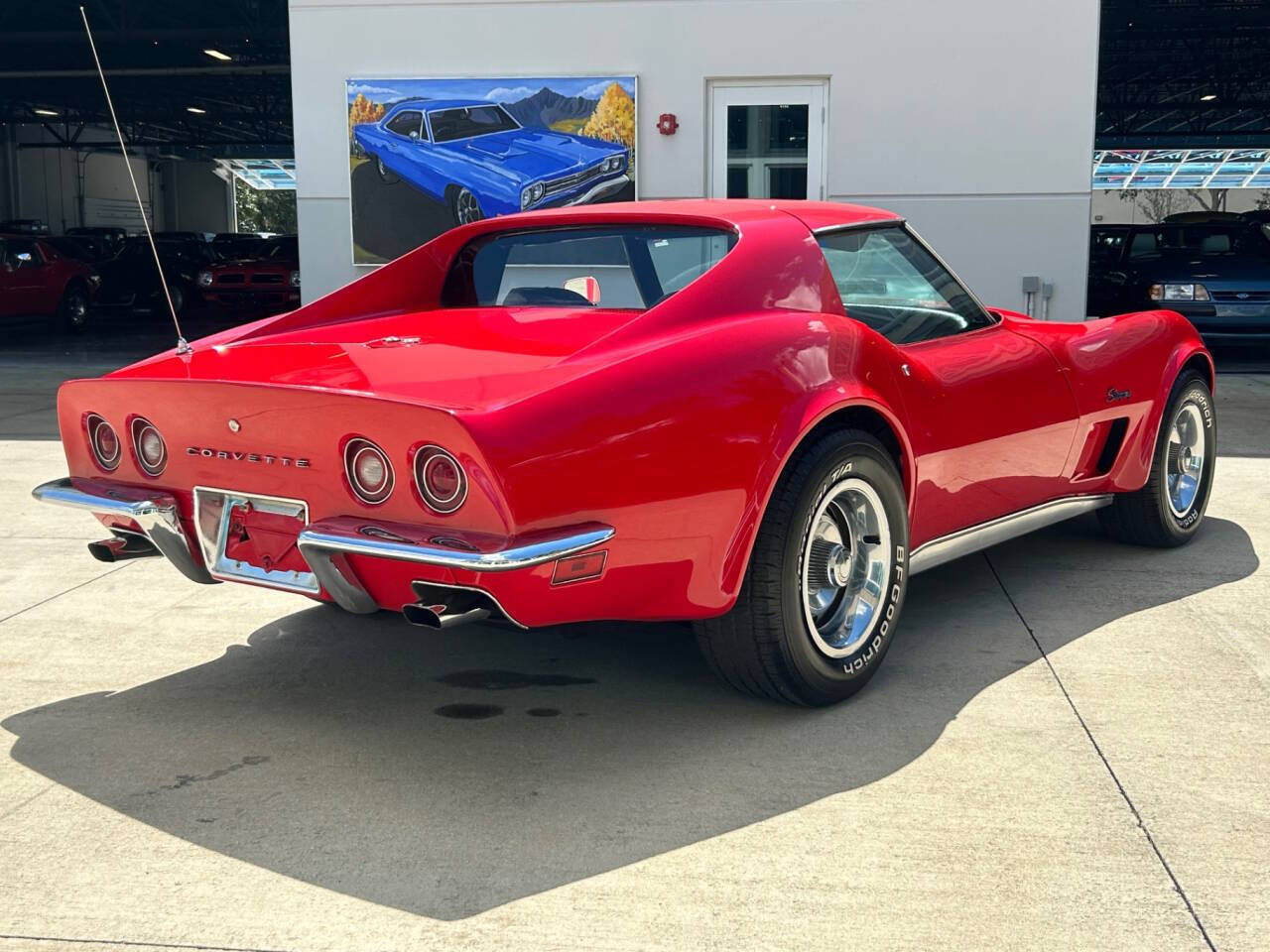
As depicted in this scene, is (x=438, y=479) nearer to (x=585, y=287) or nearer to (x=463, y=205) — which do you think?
(x=585, y=287)

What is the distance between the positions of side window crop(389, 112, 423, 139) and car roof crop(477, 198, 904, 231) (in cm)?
710

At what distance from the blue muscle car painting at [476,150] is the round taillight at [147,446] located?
25.1 ft

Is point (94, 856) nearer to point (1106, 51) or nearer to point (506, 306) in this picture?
point (506, 306)

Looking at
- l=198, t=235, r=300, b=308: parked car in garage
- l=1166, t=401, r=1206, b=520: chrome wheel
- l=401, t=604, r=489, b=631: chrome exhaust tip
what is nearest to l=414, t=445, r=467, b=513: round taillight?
l=401, t=604, r=489, b=631: chrome exhaust tip

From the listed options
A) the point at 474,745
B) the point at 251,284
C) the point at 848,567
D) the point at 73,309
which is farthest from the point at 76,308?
the point at 848,567

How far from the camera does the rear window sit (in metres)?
3.76

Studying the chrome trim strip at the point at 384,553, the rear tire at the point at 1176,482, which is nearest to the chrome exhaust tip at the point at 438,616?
the chrome trim strip at the point at 384,553

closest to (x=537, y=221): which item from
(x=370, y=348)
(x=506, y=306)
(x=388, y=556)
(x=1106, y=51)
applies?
(x=506, y=306)

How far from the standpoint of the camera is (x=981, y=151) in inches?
414

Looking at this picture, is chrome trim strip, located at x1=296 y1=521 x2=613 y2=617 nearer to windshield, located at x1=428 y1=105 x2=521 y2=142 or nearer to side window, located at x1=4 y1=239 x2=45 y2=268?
windshield, located at x1=428 y1=105 x2=521 y2=142

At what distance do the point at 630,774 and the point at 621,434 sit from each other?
0.82 meters

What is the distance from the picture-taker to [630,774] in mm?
3133

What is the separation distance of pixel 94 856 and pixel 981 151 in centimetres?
932

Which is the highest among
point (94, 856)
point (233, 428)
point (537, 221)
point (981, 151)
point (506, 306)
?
point (981, 151)
